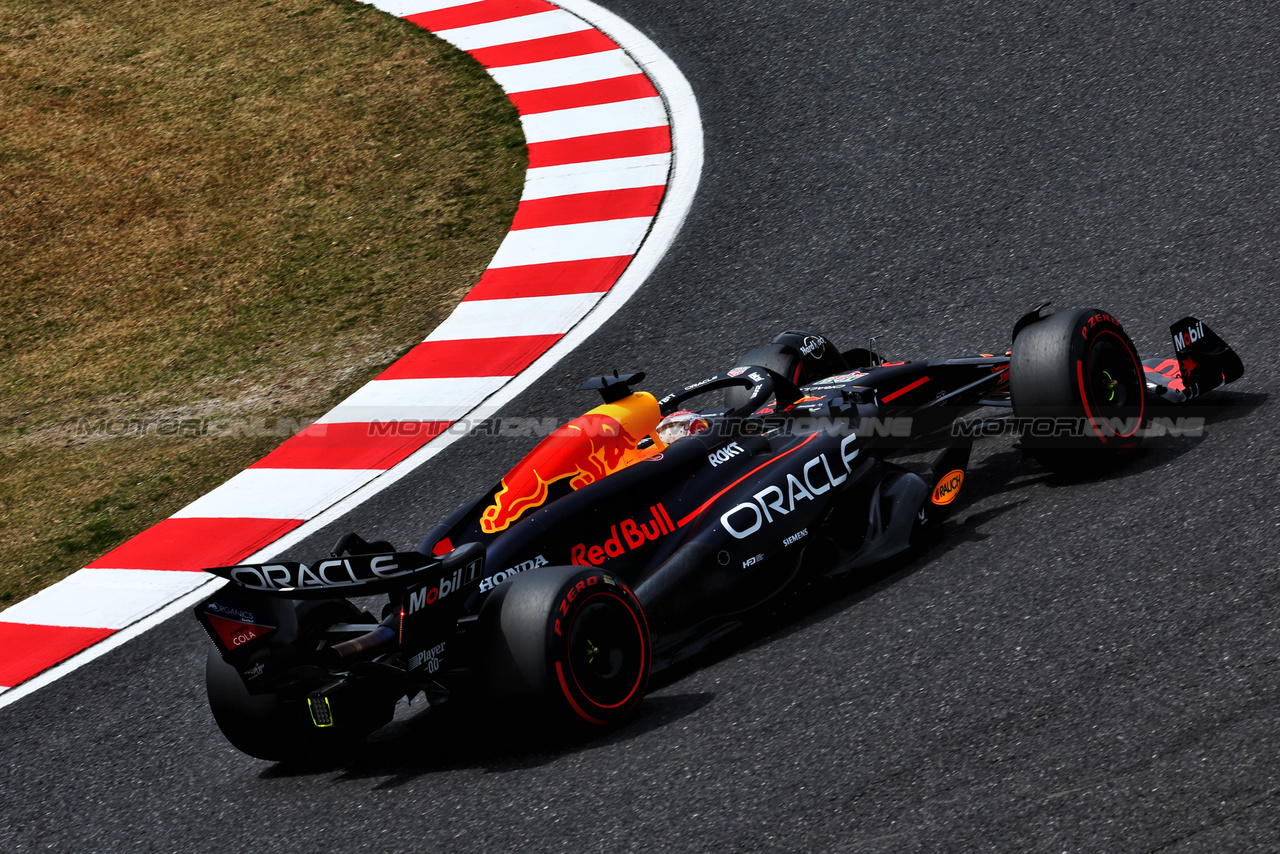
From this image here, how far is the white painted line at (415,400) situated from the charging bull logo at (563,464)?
7.75 feet

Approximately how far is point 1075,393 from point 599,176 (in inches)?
187

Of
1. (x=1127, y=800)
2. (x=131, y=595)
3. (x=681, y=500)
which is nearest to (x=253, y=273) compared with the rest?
(x=131, y=595)

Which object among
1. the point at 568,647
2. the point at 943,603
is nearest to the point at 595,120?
the point at 943,603

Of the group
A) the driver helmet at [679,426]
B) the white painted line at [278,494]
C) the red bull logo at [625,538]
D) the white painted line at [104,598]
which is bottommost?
the white painted line at [104,598]

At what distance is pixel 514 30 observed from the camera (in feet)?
37.1

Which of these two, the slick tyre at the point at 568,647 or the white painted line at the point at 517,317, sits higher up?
the white painted line at the point at 517,317

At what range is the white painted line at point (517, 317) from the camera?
7594mm

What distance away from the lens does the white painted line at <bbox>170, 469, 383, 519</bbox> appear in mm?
6512

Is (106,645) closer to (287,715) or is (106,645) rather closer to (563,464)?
(287,715)

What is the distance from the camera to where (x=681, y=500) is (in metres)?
4.59

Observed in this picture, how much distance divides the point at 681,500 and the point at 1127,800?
1.89m

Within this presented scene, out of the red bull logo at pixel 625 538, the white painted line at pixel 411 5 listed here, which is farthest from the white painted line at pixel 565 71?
the red bull logo at pixel 625 538

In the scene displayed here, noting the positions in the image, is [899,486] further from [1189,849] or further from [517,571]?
[1189,849]

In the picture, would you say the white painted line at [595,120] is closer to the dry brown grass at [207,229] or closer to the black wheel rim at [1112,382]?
the dry brown grass at [207,229]
